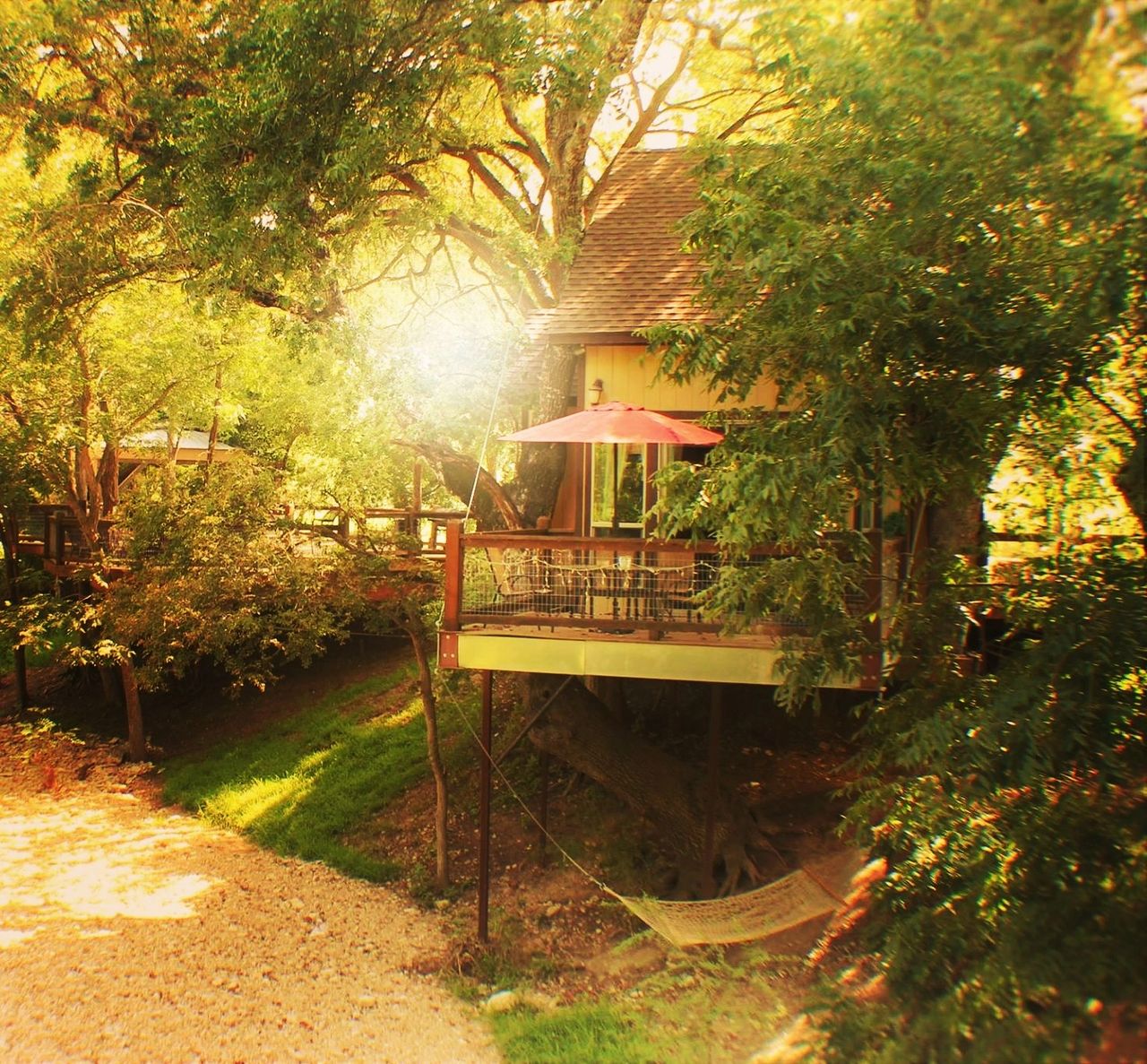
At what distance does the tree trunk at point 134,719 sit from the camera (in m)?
16.5

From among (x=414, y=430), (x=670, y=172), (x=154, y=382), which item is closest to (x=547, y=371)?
(x=414, y=430)

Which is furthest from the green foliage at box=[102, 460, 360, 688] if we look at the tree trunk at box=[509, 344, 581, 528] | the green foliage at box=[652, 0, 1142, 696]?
the green foliage at box=[652, 0, 1142, 696]

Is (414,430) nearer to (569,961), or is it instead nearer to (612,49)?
(612,49)

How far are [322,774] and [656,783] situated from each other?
6.29 metres

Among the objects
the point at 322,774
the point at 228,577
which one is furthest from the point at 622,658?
the point at 322,774

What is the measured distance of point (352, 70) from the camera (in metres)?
10.3

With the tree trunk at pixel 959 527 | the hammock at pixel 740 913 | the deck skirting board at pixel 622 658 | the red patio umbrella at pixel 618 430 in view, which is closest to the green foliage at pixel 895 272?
the deck skirting board at pixel 622 658

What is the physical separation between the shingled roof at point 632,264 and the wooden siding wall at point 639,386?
1.16 feet

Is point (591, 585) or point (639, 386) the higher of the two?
point (639, 386)

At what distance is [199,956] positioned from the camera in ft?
33.0

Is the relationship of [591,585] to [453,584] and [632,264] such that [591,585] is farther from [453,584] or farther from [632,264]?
[632,264]

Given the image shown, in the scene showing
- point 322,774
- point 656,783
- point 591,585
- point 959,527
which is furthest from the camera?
point 322,774

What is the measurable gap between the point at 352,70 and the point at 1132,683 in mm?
9487

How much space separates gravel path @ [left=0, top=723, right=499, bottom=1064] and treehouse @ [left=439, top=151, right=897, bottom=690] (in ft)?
11.2
